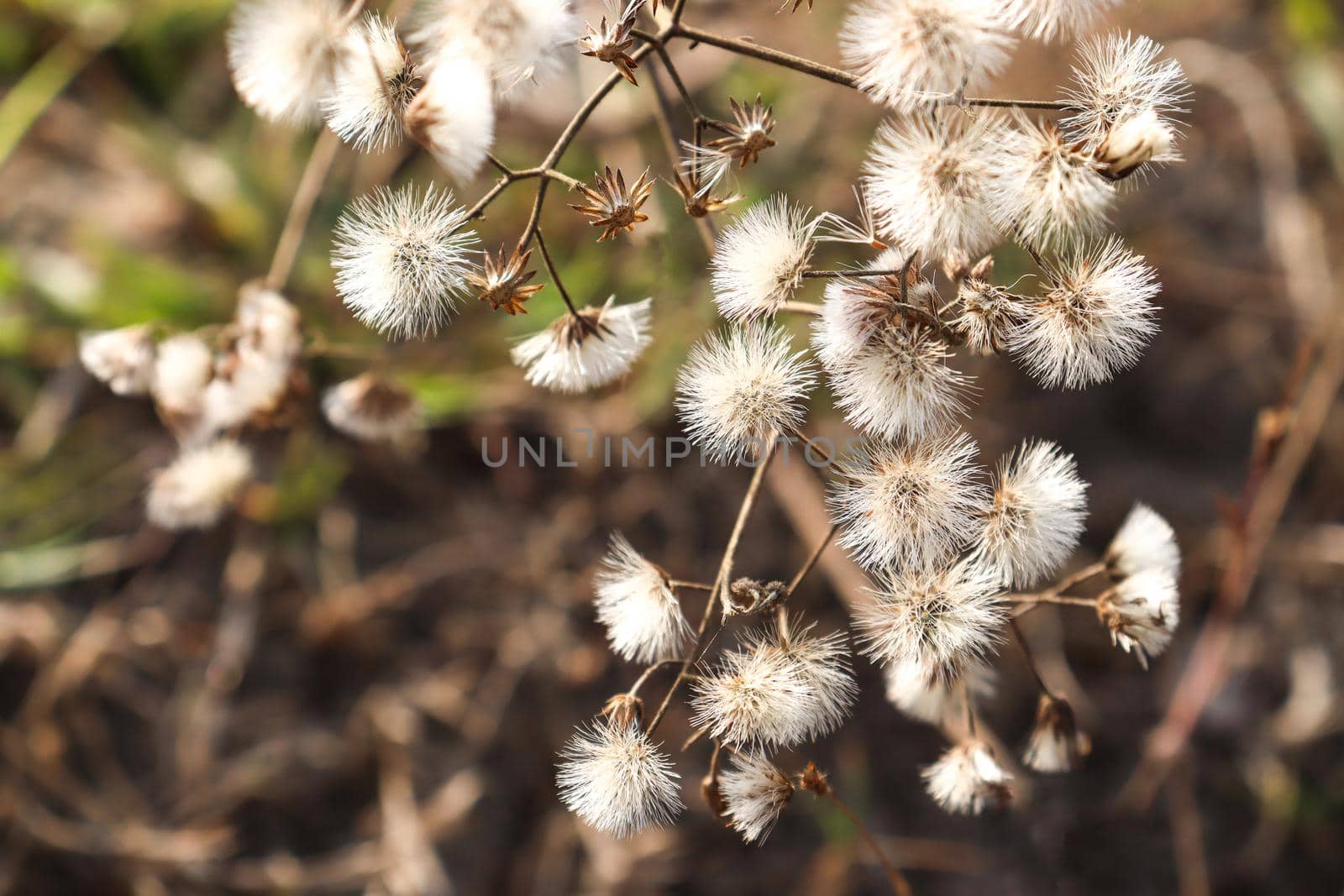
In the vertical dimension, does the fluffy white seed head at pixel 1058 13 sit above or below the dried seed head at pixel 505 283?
above

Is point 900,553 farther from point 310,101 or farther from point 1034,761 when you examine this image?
point 310,101

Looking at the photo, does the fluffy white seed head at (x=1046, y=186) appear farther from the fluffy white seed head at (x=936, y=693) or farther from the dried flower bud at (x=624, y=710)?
the dried flower bud at (x=624, y=710)

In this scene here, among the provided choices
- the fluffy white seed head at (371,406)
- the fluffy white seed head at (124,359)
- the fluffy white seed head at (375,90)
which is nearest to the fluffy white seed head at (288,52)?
the fluffy white seed head at (375,90)

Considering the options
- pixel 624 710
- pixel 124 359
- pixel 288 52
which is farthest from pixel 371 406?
pixel 624 710

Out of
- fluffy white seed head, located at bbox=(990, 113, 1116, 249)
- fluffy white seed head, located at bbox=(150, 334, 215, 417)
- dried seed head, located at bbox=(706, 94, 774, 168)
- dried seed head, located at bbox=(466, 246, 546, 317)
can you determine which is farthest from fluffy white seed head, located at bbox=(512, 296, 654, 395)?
fluffy white seed head, located at bbox=(150, 334, 215, 417)

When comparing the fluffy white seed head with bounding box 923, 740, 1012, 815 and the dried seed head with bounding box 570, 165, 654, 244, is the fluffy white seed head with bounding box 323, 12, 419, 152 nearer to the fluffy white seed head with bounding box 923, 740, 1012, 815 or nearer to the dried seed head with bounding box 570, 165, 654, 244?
the dried seed head with bounding box 570, 165, 654, 244

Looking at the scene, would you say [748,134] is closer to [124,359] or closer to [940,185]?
[940,185]
